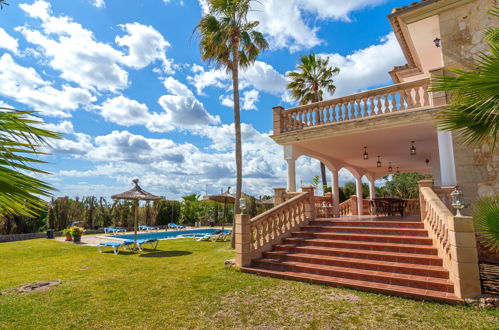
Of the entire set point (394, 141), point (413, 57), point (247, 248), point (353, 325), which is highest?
point (413, 57)

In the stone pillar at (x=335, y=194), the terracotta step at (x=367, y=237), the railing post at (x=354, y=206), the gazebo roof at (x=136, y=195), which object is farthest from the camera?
the railing post at (x=354, y=206)

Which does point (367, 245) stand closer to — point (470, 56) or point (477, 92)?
point (477, 92)

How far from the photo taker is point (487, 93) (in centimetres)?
382

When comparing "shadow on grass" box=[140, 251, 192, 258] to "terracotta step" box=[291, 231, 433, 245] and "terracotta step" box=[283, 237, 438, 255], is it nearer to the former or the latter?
"terracotta step" box=[283, 237, 438, 255]

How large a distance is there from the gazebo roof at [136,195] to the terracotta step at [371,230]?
7359 mm

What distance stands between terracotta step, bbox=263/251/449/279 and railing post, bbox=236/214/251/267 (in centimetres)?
65

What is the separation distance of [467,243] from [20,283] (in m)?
10.5

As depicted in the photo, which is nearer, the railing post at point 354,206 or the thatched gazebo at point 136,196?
the thatched gazebo at point 136,196

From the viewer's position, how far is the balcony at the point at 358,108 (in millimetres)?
9539

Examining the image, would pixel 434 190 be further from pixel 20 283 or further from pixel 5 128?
pixel 20 283

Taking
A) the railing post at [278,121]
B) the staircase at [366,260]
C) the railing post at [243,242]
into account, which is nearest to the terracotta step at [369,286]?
the staircase at [366,260]

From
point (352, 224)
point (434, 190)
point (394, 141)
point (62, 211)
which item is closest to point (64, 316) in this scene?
point (352, 224)

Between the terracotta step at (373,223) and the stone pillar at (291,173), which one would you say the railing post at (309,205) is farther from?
the stone pillar at (291,173)

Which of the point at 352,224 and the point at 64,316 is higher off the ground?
the point at 352,224
